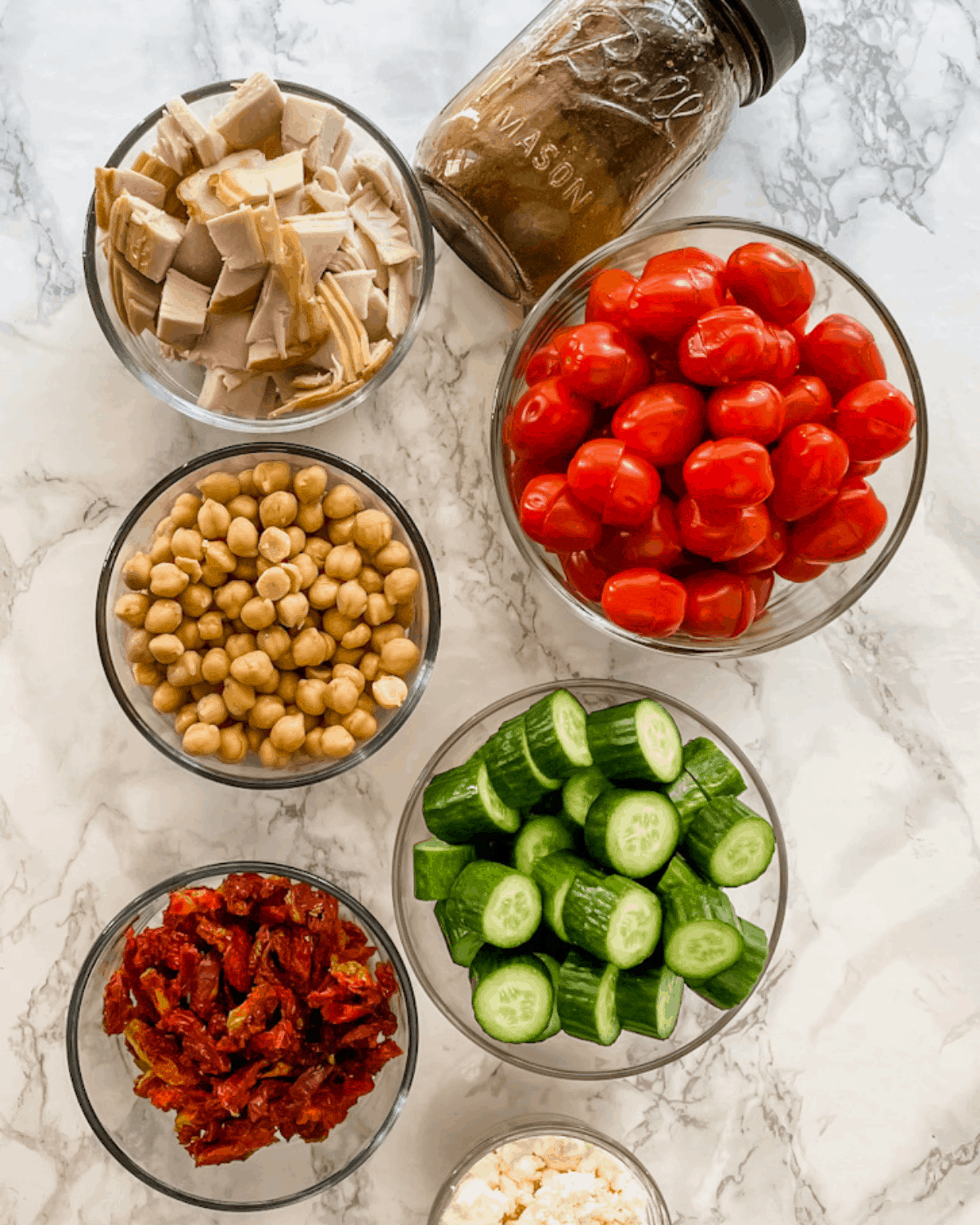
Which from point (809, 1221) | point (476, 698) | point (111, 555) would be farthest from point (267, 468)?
point (809, 1221)

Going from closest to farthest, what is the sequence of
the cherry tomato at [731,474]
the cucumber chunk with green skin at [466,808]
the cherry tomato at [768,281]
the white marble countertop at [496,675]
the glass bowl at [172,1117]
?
the cherry tomato at [731,474], the cherry tomato at [768,281], the cucumber chunk with green skin at [466,808], the glass bowl at [172,1117], the white marble countertop at [496,675]

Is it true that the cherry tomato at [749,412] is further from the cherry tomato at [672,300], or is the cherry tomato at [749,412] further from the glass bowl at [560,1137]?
the glass bowl at [560,1137]

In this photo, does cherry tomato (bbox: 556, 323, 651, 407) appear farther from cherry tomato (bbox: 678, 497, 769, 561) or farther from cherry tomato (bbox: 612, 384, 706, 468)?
cherry tomato (bbox: 678, 497, 769, 561)

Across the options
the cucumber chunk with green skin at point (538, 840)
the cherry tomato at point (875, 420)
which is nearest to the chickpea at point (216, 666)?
the cucumber chunk with green skin at point (538, 840)

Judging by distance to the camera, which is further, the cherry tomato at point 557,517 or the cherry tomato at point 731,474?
the cherry tomato at point 557,517

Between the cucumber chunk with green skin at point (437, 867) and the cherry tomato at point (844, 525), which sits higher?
the cherry tomato at point (844, 525)

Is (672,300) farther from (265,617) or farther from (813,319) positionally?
(265,617)

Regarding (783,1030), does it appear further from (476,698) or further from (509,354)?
(509,354)

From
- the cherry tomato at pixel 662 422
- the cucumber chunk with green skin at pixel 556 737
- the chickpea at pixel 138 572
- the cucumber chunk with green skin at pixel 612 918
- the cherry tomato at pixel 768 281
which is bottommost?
the cucumber chunk with green skin at pixel 612 918
